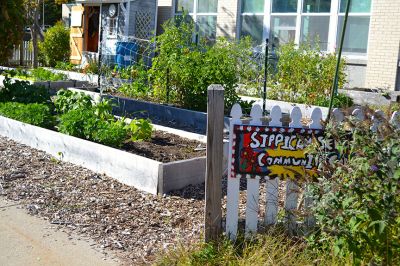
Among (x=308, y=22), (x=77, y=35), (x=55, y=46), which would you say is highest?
(x=308, y=22)

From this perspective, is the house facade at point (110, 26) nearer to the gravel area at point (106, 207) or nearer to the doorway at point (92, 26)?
the doorway at point (92, 26)

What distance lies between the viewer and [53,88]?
14.3 meters

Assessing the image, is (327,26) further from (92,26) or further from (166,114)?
(92,26)

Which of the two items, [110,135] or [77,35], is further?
[77,35]

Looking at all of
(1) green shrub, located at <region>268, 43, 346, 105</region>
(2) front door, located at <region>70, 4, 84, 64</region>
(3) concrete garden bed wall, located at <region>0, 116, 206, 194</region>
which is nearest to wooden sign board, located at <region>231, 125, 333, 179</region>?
(3) concrete garden bed wall, located at <region>0, 116, 206, 194</region>

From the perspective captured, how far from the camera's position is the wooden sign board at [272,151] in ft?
14.4

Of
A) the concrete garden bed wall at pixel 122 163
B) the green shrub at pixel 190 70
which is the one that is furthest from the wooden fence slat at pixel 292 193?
the green shrub at pixel 190 70

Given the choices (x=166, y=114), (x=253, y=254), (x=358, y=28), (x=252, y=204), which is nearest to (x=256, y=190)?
(x=252, y=204)

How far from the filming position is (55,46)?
2241 cm

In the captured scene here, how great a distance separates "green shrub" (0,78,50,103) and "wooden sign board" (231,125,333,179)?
6.38m

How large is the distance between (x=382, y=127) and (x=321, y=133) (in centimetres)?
87

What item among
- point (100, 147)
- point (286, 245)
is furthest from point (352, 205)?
point (100, 147)

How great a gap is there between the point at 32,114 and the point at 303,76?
20.4 ft

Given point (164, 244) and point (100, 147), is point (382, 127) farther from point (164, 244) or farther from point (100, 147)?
point (100, 147)
